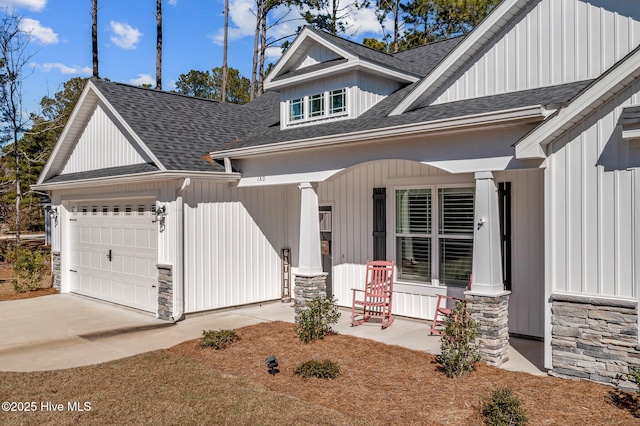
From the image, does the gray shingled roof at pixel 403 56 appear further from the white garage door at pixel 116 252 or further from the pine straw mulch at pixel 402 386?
the pine straw mulch at pixel 402 386

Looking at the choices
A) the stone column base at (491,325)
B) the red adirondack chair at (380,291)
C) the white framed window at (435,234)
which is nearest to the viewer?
the stone column base at (491,325)

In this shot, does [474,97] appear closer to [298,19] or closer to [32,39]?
[298,19]

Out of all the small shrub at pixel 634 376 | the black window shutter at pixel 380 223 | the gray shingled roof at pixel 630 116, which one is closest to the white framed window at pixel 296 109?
the black window shutter at pixel 380 223

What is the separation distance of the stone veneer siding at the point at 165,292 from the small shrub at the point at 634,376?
26.3 ft

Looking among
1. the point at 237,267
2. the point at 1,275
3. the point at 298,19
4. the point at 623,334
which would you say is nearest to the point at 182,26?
the point at 298,19

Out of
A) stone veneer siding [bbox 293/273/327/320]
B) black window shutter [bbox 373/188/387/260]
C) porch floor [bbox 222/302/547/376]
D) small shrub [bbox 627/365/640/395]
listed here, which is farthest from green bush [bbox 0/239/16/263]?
small shrub [bbox 627/365/640/395]

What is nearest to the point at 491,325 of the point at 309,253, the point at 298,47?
the point at 309,253

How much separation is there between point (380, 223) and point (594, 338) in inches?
195

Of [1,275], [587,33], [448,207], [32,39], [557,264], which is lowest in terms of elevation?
[1,275]

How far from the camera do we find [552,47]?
7867 mm

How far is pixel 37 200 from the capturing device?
33.8 meters

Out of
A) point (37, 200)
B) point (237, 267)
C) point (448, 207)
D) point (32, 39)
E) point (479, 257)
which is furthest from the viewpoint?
point (37, 200)

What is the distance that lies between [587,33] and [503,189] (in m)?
2.63

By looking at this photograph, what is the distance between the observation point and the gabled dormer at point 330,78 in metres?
10.6
